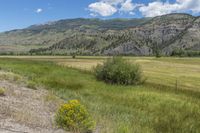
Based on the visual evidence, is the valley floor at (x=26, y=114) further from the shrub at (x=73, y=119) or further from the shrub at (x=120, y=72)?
the shrub at (x=120, y=72)

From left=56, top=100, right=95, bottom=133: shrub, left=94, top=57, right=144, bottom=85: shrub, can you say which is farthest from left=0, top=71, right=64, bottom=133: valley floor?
left=94, top=57, right=144, bottom=85: shrub

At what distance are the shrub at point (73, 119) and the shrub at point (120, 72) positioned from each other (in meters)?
23.7

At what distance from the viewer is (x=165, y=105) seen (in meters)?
22.0

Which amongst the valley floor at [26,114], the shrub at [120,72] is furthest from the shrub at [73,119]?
the shrub at [120,72]

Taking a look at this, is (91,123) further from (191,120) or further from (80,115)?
(191,120)

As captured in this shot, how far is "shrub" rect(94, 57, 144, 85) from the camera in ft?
116

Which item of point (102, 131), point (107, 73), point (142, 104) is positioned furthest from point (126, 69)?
point (102, 131)

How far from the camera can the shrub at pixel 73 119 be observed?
11.3 m

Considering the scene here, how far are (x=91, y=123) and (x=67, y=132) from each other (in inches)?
39.2

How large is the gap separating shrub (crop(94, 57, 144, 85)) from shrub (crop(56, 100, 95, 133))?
23.7 metres

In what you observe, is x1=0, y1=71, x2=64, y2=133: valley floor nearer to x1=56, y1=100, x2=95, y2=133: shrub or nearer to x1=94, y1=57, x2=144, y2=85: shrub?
x1=56, y1=100, x2=95, y2=133: shrub

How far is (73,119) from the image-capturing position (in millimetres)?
11352

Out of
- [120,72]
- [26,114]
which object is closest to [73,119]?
[26,114]

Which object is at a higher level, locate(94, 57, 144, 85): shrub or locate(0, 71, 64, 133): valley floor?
locate(0, 71, 64, 133): valley floor
